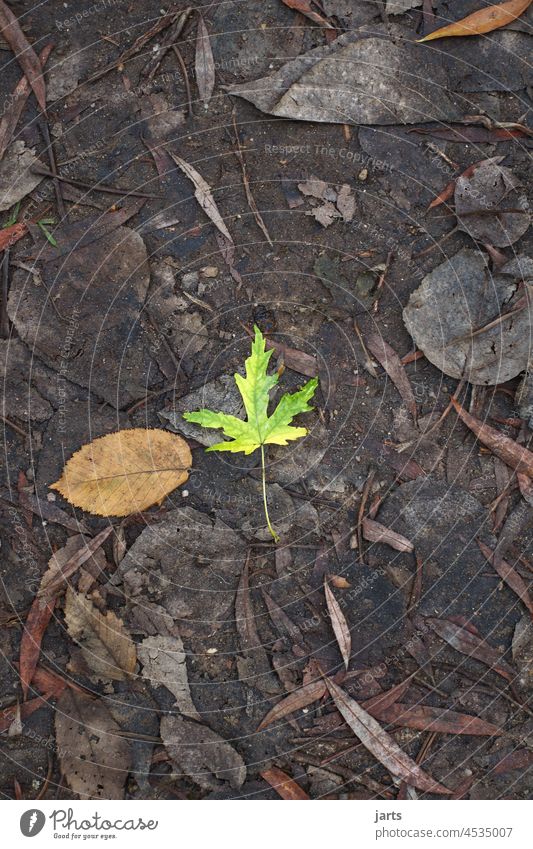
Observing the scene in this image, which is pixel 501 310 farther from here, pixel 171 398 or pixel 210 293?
pixel 171 398

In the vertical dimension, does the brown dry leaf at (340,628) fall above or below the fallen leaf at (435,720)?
above

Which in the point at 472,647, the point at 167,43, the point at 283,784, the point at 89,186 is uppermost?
the point at 167,43

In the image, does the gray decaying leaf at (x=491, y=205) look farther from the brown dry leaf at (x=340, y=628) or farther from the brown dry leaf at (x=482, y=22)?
the brown dry leaf at (x=340, y=628)

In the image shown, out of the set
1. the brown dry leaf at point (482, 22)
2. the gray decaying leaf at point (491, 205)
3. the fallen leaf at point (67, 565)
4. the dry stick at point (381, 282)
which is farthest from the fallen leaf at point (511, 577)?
the brown dry leaf at point (482, 22)

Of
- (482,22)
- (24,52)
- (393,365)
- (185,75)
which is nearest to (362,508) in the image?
(393,365)

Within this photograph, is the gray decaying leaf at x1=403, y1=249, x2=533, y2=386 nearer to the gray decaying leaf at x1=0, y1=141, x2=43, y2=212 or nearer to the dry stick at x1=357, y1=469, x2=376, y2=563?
the dry stick at x1=357, y1=469, x2=376, y2=563

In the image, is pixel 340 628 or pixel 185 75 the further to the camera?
pixel 185 75

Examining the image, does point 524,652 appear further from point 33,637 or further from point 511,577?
point 33,637
